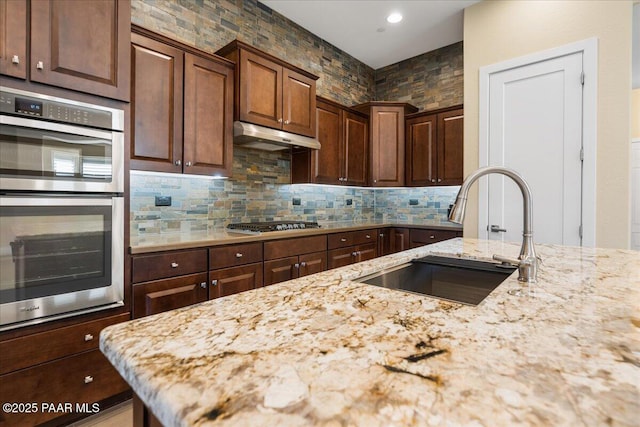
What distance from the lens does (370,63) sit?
15.0 ft

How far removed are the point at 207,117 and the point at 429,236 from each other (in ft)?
9.13

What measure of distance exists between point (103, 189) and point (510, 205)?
10.4 feet

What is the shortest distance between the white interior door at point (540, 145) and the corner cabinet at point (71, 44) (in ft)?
9.90

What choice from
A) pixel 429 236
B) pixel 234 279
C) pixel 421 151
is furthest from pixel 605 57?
pixel 234 279

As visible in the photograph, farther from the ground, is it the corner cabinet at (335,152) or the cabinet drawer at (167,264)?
the corner cabinet at (335,152)

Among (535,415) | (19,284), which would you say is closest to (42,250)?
(19,284)

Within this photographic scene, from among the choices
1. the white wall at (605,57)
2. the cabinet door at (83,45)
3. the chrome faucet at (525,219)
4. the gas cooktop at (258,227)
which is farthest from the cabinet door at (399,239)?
the cabinet door at (83,45)

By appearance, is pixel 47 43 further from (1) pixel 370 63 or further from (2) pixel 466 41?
(1) pixel 370 63

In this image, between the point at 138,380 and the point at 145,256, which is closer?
the point at 138,380

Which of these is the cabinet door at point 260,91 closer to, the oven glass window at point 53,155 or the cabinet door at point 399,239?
the oven glass window at point 53,155

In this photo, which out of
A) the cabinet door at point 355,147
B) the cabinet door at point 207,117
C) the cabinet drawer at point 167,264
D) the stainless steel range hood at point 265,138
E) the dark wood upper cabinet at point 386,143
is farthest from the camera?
the dark wood upper cabinet at point 386,143

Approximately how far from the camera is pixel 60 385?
60.8 inches

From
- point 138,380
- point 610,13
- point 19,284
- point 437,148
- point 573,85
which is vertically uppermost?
point 610,13

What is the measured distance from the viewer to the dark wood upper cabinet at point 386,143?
161 inches
